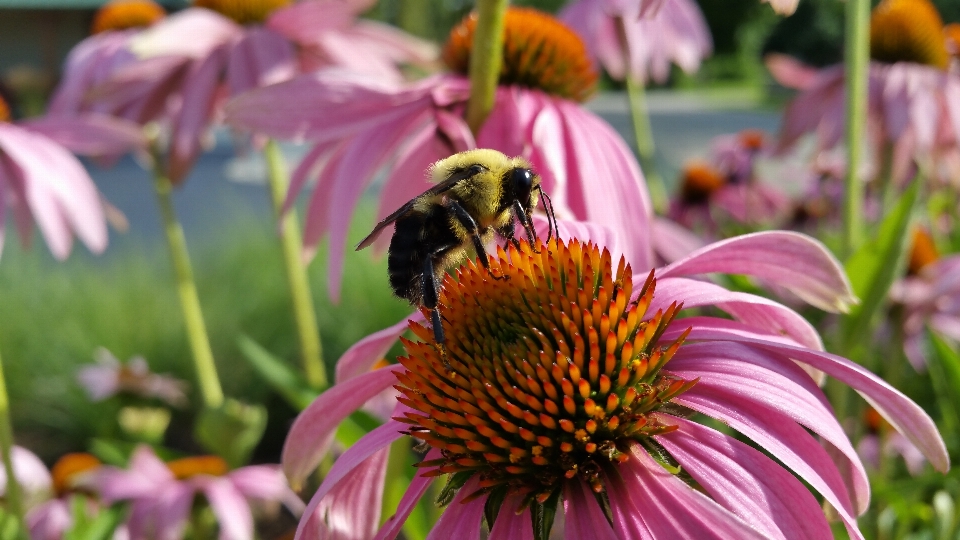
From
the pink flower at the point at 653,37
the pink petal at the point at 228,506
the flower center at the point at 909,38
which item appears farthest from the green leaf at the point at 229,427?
the flower center at the point at 909,38

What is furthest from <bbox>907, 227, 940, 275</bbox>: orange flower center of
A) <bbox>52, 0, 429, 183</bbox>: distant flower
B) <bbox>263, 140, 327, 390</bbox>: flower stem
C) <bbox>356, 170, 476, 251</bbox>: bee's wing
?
<bbox>356, 170, 476, 251</bbox>: bee's wing

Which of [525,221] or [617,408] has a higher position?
[525,221]

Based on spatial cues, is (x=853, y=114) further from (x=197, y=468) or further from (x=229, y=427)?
(x=197, y=468)

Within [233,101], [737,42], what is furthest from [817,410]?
[737,42]

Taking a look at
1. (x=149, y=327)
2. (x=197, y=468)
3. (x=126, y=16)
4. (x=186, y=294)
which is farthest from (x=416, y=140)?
(x=149, y=327)

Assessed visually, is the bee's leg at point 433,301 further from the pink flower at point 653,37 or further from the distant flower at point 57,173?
the pink flower at point 653,37

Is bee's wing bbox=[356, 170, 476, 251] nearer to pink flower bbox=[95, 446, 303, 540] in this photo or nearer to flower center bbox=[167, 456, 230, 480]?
pink flower bbox=[95, 446, 303, 540]

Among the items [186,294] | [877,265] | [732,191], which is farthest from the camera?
[732,191]
